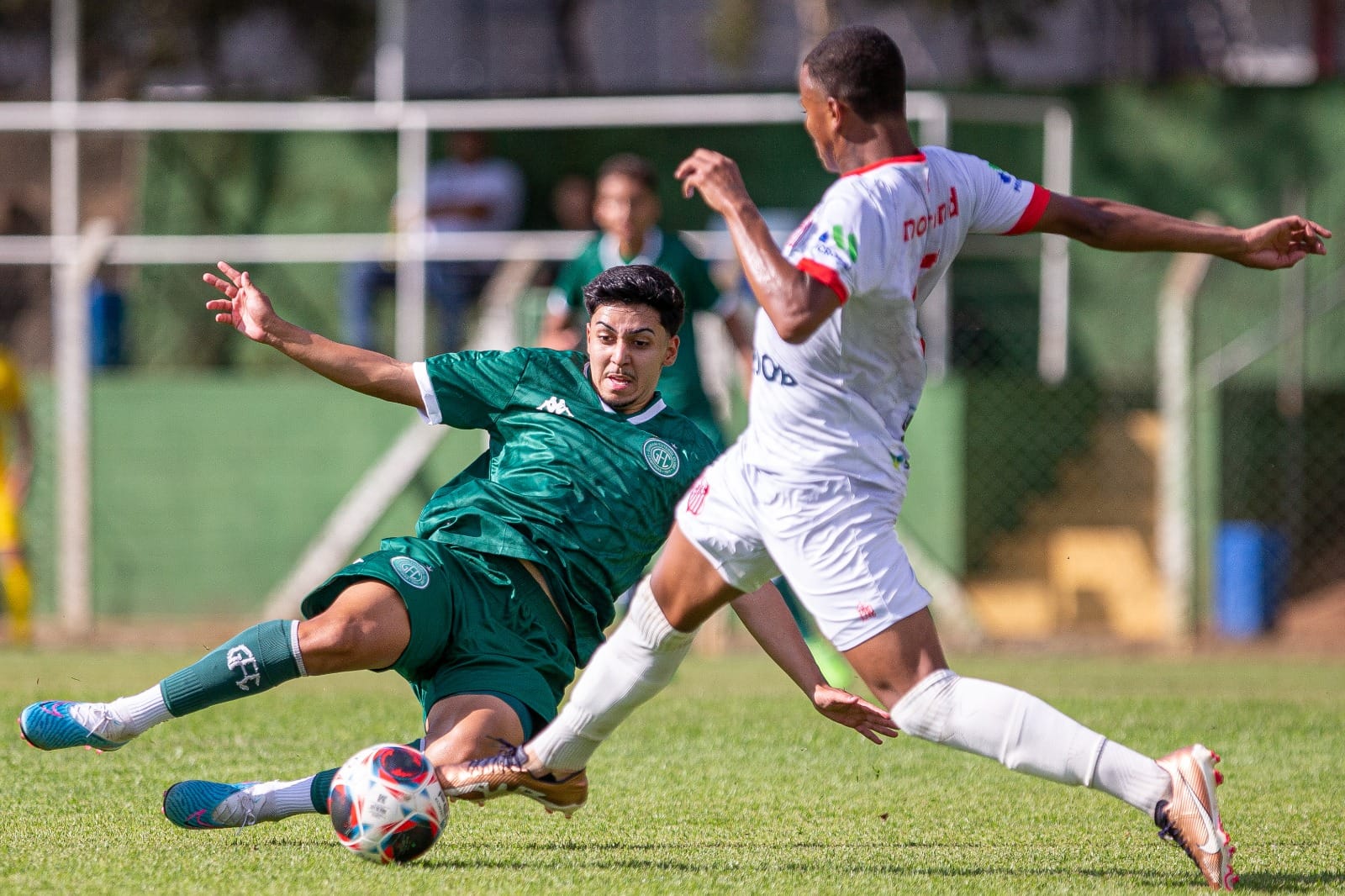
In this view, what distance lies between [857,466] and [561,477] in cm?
118

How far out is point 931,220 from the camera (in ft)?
13.8

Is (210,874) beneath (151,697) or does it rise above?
beneath

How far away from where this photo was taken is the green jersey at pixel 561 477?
5039 mm

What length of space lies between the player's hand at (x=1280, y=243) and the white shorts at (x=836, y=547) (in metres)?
1.25

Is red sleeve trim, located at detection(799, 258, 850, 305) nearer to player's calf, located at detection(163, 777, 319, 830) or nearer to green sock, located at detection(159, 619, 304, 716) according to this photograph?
green sock, located at detection(159, 619, 304, 716)

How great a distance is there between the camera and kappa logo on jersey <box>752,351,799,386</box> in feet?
13.8

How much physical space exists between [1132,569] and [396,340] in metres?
5.97

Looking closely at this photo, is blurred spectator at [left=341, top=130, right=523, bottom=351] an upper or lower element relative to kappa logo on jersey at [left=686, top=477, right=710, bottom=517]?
upper

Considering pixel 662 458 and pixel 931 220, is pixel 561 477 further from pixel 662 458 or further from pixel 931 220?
pixel 931 220

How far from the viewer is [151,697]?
4.63m

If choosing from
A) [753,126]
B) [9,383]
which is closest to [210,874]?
[9,383]

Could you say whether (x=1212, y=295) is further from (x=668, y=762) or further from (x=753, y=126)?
(x=668, y=762)

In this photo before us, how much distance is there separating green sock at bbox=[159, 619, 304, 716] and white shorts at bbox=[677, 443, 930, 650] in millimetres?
1272

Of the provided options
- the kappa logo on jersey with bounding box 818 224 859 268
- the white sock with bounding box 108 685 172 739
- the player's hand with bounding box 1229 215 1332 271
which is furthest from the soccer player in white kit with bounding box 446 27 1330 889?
the white sock with bounding box 108 685 172 739
